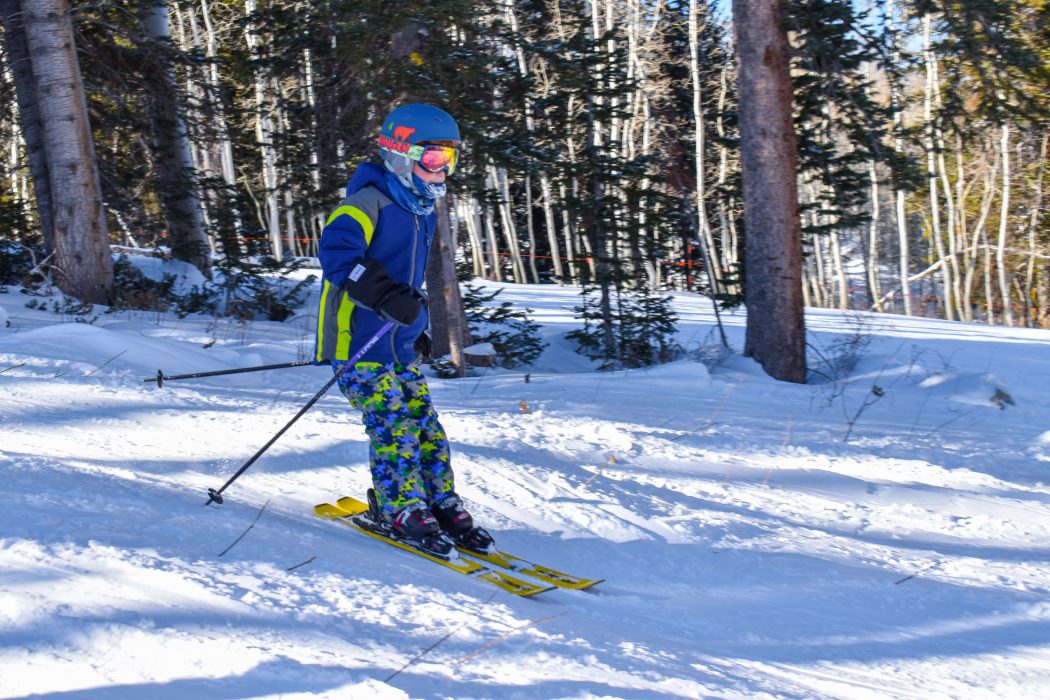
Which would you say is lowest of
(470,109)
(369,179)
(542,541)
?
(542,541)

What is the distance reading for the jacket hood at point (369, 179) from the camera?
418cm

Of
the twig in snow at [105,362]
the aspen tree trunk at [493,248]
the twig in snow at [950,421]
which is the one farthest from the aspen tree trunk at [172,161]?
the aspen tree trunk at [493,248]

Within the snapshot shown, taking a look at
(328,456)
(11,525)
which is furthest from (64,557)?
(328,456)

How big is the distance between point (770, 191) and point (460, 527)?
252 inches

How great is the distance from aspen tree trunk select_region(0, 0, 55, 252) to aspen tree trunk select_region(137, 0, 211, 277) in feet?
4.93

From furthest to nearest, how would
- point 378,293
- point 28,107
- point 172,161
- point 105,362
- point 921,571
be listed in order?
point 172,161, point 28,107, point 105,362, point 921,571, point 378,293

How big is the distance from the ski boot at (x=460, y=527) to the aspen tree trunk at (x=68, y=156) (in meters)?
8.53

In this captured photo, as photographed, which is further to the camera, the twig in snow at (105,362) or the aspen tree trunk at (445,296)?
the aspen tree trunk at (445,296)

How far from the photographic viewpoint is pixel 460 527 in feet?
14.2

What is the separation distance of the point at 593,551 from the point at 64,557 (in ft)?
8.08

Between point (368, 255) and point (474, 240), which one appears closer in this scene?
point (368, 255)

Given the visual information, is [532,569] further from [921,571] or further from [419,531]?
[921,571]

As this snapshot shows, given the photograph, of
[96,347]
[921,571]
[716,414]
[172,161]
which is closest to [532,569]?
[921,571]

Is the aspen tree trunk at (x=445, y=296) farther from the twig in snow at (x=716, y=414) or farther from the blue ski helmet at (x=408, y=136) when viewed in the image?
the blue ski helmet at (x=408, y=136)
